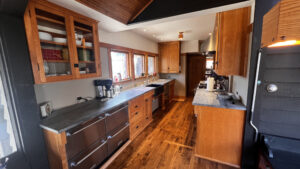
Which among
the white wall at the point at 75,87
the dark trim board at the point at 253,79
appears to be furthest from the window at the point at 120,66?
the dark trim board at the point at 253,79

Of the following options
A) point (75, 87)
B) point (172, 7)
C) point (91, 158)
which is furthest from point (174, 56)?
point (91, 158)

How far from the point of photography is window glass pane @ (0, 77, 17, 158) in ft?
3.69

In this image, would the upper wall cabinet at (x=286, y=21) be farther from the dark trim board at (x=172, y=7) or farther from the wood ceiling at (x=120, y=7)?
the wood ceiling at (x=120, y=7)

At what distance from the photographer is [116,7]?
1.65 m

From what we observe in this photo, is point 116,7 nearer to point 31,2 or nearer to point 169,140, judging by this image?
point 31,2

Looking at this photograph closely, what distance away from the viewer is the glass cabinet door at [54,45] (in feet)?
4.18

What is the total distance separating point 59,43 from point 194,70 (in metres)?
5.07

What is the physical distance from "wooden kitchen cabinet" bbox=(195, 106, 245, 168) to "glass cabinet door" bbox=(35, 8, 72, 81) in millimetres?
2002

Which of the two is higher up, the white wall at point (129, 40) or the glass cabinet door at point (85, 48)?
the white wall at point (129, 40)

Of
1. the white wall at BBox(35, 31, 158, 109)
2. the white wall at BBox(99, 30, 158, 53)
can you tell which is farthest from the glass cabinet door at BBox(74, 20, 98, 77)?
the white wall at BBox(99, 30, 158, 53)

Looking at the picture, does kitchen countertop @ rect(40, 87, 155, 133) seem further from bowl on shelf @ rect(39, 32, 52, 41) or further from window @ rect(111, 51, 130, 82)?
window @ rect(111, 51, 130, 82)

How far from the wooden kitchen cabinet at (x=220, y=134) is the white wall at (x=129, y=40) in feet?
7.11

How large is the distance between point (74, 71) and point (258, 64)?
2245 mm

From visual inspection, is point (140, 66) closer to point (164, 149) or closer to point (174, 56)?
point (174, 56)
